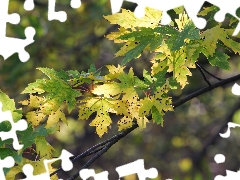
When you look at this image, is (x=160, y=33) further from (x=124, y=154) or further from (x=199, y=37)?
(x=124, y=154)

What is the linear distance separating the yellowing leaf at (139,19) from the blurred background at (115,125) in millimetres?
1834

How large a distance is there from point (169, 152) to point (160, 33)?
15.6 ft

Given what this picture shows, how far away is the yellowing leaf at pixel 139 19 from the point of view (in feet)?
4.37

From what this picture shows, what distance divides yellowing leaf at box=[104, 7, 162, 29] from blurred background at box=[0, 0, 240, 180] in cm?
183

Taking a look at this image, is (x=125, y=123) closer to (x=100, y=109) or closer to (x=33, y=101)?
(x=100, y=109)

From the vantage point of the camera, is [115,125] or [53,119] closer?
[53,119]

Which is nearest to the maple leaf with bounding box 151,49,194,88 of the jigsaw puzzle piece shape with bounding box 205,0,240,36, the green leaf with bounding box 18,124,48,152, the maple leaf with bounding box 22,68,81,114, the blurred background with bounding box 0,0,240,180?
the jigsaw puzzle piece shape with bounding box 205,0,240,36

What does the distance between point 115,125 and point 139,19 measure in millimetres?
3816

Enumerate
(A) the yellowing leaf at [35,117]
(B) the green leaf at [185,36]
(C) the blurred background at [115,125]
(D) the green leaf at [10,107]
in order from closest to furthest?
(B) the green leaf at [185,36], (D) the green leaf at [10,107], (A) the yellowing leaf at [35,117], (C) the blurred background at [115,125]

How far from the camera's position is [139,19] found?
1.33m

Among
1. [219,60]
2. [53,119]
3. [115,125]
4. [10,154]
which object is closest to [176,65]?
[219,60]

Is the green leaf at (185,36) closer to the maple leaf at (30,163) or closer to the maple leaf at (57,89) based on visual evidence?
the maple leaf at (57,89)

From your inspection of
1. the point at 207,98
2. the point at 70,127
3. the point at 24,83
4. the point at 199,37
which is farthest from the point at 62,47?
the point at 199,37

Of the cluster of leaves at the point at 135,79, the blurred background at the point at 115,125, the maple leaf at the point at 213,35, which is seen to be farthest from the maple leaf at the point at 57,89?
the blurred background at the point at 115,125
